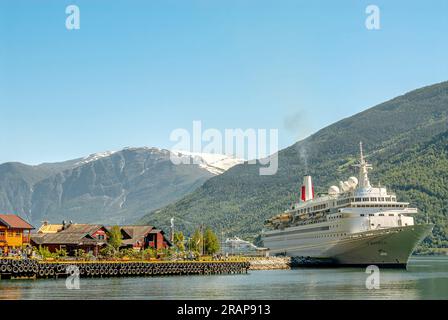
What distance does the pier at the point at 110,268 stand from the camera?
8338cm

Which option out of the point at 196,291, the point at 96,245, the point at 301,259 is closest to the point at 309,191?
the point at 301,259

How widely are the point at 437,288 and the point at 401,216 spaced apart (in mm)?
44228

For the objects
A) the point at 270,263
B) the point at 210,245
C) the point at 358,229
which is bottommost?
the point at 270,263

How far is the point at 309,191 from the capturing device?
510ft

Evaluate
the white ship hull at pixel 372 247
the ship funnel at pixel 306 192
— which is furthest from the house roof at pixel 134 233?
the ship funnel at pixel 306 192

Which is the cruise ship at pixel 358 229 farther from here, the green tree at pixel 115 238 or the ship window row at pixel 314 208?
the green tree at pixel 115 238

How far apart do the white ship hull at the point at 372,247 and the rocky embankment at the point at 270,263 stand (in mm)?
4192

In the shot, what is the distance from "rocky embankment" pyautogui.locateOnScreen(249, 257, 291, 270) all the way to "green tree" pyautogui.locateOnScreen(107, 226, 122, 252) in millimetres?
25472

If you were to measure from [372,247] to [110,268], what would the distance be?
3960cm

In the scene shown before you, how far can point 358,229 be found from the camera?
111 m

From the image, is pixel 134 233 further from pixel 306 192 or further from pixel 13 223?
pixel 306 192

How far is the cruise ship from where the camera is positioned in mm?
104438

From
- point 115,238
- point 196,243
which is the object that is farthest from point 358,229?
point 115,238

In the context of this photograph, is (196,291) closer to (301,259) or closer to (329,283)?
(329,283)
